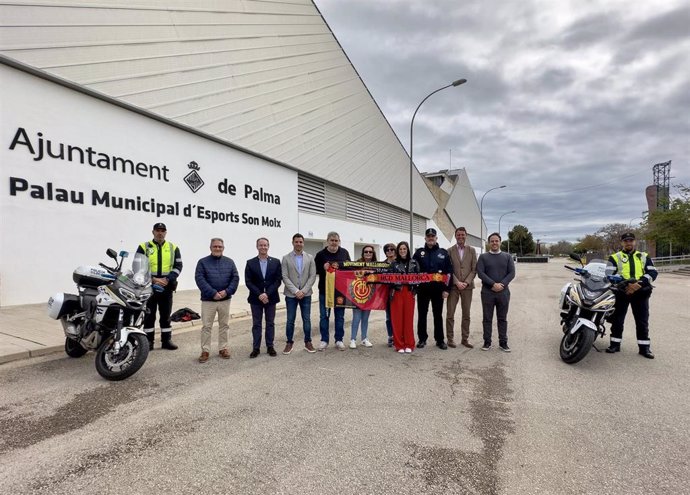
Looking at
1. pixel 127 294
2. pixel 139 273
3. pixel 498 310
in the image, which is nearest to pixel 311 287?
pixel 139 273

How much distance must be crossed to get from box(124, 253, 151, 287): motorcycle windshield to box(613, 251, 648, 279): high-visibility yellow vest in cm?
710

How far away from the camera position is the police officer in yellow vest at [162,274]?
597cm

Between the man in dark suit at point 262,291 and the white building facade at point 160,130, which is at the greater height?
the white building facade at point 160,130

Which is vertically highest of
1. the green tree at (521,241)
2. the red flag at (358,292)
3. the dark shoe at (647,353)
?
the green tree at (521,241)

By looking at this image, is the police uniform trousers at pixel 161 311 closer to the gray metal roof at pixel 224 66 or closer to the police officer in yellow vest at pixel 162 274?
the police officer in yellow vest at pixel 162 274

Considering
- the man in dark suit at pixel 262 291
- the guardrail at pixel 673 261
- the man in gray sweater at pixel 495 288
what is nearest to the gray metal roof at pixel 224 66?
the man in dark suit at pixel 262 291

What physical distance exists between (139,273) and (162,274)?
40.3 inches

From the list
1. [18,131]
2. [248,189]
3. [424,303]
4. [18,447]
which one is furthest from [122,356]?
[248,189]

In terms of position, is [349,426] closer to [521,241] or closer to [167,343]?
[167,343]

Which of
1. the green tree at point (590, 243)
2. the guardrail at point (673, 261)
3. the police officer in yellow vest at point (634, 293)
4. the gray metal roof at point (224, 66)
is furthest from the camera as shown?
the green tree at point (590, 243)

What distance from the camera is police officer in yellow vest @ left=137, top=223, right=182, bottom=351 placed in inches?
235

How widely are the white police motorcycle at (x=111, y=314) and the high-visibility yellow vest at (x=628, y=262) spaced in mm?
7099

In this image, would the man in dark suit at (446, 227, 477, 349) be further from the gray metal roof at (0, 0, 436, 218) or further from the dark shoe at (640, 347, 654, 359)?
the gray metal roof at (0, 0, 436, 218)

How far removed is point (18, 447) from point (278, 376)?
2483 mm
